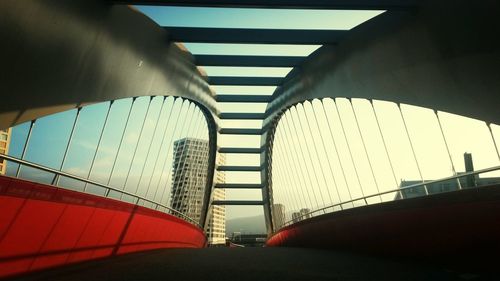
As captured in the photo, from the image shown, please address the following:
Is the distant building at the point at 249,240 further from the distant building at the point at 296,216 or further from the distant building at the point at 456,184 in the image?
the distant building at the point at 456,184

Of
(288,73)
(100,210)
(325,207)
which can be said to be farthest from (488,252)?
(288,73)

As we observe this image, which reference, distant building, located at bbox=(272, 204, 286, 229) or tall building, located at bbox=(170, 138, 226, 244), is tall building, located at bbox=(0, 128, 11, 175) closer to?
tall building, located at bbox=(170, 138, 226, 244)

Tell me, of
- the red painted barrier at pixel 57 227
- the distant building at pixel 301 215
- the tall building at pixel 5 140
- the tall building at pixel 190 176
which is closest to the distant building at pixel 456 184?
the red painted barrier at pixel 57 227

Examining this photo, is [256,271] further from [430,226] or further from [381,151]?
[381,151]

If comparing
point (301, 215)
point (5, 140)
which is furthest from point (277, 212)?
point (5, 140)

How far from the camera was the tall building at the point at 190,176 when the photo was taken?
23.0 meters

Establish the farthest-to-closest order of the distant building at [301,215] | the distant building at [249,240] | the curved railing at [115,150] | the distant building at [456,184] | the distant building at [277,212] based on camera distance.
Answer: the distant building at [249,240], the distant building at [277,212], the distant building at [301,215], the curved railing at [115,150], the distant building at [456,184]

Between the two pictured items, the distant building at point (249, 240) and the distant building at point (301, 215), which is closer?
the distant building at point (301, 215)

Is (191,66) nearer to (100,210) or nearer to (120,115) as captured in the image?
(120,115)

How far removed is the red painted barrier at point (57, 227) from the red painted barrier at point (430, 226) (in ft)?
17.6

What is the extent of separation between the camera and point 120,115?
13.2 metres

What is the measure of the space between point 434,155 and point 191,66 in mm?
10747

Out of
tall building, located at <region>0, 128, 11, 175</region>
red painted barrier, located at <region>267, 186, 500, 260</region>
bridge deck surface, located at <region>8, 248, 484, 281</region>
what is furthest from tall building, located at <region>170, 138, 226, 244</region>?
bridge deck surface, located at <region>8, 248, 484, 281</region>

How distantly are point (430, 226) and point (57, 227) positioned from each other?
6.03 meters
